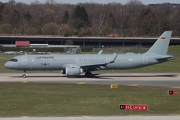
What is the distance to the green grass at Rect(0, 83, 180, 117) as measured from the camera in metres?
27.1

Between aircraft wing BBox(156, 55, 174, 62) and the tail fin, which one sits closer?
aircraft wing BBox(156, 55, 174, 62)

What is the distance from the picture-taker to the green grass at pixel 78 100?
27059mm

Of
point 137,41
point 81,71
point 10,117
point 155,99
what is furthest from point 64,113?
point 137,41

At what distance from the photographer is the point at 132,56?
176ft

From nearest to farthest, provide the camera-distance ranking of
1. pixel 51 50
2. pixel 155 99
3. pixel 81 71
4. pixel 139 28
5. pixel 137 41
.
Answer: pixel 155 99
pixel 81 71
pixel 51 50
pixel 137 41
pixel 139 28

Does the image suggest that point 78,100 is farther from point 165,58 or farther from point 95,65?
point 165,58

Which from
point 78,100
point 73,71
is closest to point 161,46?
point 73,71

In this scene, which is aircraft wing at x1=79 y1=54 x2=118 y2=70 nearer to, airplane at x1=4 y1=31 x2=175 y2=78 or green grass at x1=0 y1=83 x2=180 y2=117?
airplane at x1=4 y1=31 x2=175 y2=78

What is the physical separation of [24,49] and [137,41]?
41681mm

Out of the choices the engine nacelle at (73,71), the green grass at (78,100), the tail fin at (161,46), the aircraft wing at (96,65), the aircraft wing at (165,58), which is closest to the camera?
the green grass at (78,100)

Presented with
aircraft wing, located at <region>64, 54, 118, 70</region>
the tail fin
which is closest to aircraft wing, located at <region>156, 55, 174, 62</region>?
the tail fin

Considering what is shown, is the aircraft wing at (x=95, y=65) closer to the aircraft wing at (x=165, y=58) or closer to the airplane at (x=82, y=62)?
the airplane at (x=82, y=62)

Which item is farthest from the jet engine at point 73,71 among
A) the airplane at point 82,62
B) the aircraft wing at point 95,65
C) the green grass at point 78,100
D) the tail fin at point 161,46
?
the green grass at point 78,100

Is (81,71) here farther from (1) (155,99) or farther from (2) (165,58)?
(1) (155,99)
